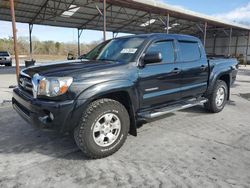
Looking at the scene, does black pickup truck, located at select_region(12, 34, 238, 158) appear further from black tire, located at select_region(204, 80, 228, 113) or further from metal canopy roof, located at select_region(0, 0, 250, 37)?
metal canopy roof, located at select_region(0, 0, 250, 37)

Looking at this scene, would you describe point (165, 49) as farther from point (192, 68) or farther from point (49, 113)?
point (49, 113)

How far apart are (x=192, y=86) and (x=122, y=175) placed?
2711mm

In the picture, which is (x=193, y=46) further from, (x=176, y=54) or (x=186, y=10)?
(x=186, y=10)

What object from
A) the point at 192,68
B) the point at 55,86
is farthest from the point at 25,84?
the point at 192,68

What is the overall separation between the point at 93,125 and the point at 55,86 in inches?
29.1

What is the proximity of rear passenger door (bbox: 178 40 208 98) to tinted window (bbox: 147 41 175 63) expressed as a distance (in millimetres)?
217

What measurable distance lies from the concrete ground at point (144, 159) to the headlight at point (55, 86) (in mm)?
992

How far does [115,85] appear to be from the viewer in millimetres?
3502

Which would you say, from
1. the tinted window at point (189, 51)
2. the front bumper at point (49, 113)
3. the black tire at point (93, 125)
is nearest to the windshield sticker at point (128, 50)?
the black tire at point (93, 125)

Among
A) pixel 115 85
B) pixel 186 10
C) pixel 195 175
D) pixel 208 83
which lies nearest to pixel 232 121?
pixel 208 83

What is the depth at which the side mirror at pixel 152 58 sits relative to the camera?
3.83 meters

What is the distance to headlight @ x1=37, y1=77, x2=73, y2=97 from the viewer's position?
10.3ft

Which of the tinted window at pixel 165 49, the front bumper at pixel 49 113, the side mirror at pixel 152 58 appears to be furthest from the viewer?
the tinted window at pixel 165 49

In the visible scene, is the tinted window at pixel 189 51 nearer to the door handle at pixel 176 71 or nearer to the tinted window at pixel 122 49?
the door handle at pixel 176 71
